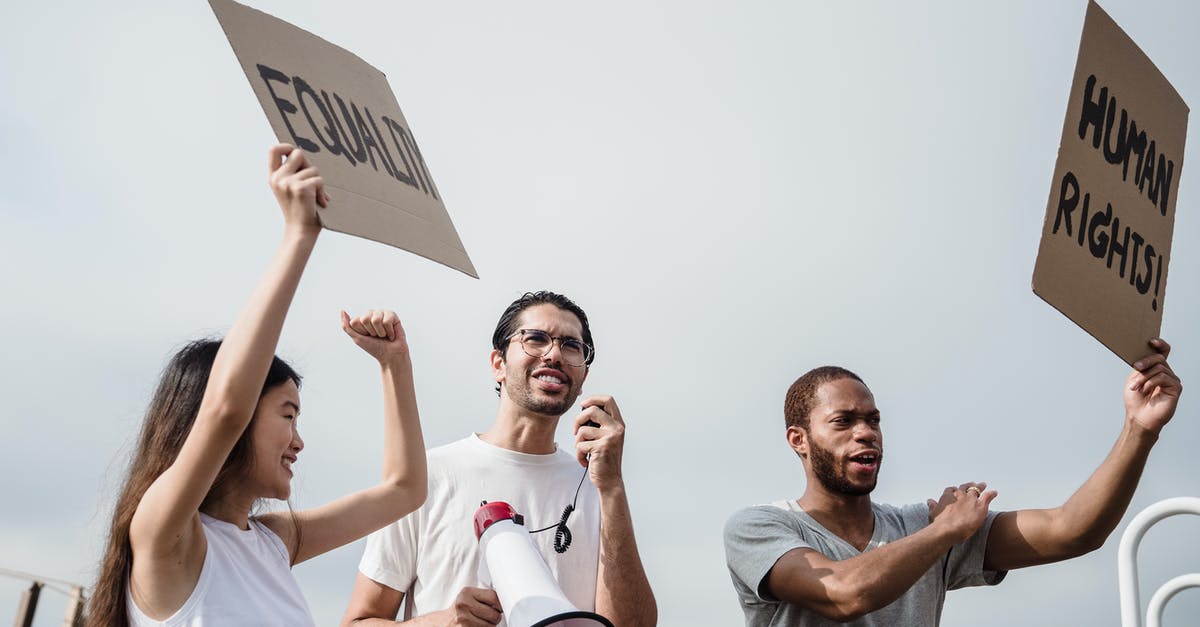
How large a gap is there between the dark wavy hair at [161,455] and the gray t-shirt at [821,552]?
62.3 inches

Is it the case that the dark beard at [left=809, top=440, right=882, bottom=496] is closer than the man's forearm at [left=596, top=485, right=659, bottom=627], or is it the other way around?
the man's forearm at [left=596, top=485, right=659, bottom=627]

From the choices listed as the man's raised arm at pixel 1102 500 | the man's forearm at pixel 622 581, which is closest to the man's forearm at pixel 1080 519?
the man's raised arm at pixel 1102 500

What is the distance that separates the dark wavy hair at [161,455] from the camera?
8.08ft

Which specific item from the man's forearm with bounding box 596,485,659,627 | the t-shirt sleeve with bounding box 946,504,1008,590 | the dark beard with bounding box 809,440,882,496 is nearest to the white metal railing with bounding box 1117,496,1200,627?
the t-shirt sleeve with bounding box 946,504,1008,590

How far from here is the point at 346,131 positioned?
2834 millimetres

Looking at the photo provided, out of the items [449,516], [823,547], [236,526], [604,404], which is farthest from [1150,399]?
[236,526]

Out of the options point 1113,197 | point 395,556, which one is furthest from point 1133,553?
point 395,556

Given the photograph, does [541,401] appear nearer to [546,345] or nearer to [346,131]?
[546,345]

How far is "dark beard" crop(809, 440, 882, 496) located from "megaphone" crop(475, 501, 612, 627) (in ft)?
6.49

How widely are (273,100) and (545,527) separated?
1617 millimetres

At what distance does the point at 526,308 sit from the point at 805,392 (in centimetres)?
104

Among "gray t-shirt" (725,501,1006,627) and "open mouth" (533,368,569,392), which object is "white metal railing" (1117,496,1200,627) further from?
"open mouth" (533,368,569,392)

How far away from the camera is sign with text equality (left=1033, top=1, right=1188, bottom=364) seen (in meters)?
3.40

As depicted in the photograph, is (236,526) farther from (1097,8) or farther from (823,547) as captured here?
(1097,8)
